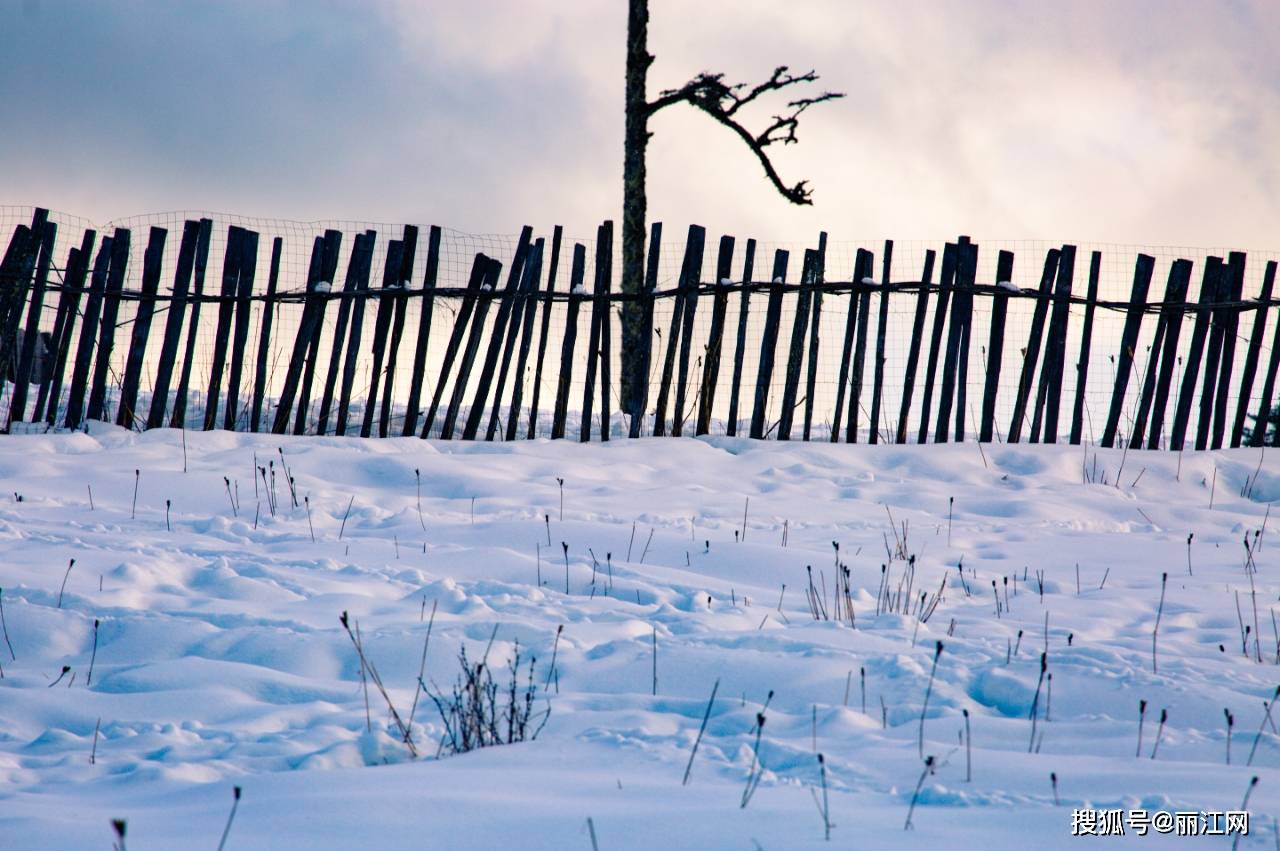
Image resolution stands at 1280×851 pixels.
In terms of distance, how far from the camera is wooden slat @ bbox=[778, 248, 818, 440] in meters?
8.48

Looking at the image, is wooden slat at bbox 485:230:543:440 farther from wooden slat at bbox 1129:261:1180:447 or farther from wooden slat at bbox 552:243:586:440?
wooden slat at bbox 1129:261:1180:447

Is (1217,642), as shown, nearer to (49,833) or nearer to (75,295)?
(49,833)

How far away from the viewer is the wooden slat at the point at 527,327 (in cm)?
845

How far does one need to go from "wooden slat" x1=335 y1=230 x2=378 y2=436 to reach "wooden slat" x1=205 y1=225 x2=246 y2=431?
953 mm

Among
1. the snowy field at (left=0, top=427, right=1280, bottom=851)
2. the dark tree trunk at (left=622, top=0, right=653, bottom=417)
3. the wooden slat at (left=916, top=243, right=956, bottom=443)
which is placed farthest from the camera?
the dark tree trunk at (left=622, top=0, right=653, bottom=417)

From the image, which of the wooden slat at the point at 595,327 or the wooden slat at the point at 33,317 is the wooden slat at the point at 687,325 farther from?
the wooden slat at the point at 33,317

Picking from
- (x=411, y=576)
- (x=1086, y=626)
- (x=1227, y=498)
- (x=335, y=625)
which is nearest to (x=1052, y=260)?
(x=1227, y=498)

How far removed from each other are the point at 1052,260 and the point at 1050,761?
7017mm

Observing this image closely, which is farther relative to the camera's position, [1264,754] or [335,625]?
[335,625]

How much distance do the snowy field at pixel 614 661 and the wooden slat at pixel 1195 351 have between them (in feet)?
8.47

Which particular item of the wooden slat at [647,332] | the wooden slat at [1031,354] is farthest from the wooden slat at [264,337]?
the wooden slat at [1031,354]

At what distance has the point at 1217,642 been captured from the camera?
3463mm

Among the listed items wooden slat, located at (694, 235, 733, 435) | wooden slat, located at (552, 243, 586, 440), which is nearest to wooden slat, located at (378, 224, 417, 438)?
wooden slat, located at (552, 243, 586, 440)

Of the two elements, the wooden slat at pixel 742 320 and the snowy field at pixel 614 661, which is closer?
the snowy field at pixel 614 661
